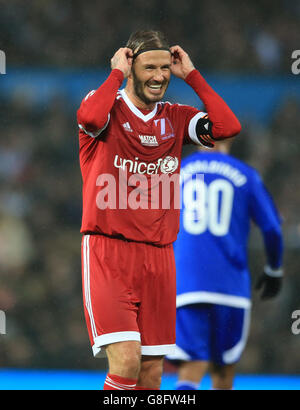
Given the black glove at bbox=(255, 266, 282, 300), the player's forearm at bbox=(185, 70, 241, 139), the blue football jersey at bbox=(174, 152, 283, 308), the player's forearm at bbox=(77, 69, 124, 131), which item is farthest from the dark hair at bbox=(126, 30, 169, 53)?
the black glove at bbox=(255, 266, 282, 300)

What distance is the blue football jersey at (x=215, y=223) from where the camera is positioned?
464cm

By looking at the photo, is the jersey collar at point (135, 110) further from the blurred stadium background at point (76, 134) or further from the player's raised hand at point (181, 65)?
the blurred stadium background at point (76, 134)

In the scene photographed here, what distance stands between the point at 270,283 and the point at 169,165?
1.76m

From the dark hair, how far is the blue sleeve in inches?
59.3

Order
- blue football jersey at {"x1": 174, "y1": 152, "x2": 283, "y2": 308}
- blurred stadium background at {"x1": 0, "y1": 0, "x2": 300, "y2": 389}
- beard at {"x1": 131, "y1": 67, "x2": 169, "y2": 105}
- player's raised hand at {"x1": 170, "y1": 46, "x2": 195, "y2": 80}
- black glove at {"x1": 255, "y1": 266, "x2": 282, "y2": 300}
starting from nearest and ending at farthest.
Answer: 1. beard at {"x1": 131, "y1": 67, "x2": 169, "y2": 105}
2. player's raised hand at {"x1": 170, "y1": 46, "x2": 195, "y2": 80}
3. blue football jersey at {"x1": 174, "y1": 152, "x2": 283, "y2": 308}
4. black glove at {"x1": 255, "y1": 266, "x2": 282, "y2": 300}
5. blurred stadium background at {"x1": 0, "y1": 0, "x2": 300, "y2": 389}

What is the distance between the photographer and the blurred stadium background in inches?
283

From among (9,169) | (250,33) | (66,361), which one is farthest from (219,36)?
(66,361)

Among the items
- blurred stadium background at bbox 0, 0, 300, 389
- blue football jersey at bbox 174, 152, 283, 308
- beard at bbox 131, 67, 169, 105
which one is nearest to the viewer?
beard at bbox 131, 67, 169, 105

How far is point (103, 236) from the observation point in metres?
3.35

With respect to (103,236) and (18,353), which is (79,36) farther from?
(103,236)

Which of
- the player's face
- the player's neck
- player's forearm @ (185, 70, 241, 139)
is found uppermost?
the player's face

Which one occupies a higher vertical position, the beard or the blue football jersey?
the beard

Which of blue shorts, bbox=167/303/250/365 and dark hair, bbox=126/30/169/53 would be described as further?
blue shorts, bbox=167/303/250/365

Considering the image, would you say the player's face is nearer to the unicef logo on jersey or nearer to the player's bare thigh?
the unicef logo on jersey
